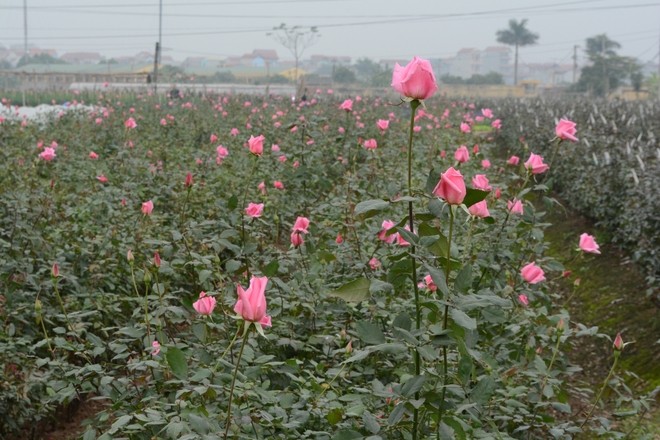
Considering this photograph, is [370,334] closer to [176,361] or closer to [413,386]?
[413,386]

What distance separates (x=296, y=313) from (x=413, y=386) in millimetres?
1148

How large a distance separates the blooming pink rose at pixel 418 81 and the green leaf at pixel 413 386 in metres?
0.56

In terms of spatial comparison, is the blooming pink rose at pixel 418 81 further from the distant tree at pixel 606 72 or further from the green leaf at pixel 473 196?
the distant tree at pixel 606 72

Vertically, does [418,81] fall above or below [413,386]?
above

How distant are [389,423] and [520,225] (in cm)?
→ 167

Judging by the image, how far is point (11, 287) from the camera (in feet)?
9.78

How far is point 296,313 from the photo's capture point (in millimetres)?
2711

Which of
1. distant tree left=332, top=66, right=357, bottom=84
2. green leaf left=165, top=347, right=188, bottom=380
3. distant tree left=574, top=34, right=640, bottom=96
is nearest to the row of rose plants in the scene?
green leaf left=165, top=347, right=188, bottom=380

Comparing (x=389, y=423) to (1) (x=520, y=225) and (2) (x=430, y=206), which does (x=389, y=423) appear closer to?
(2) (x=430, y=206)

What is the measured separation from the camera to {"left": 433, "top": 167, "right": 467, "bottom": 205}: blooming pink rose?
1497 mm

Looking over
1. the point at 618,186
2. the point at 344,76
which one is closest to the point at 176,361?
the point at 618,186

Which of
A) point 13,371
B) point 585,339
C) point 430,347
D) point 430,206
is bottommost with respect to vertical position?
point 585,339

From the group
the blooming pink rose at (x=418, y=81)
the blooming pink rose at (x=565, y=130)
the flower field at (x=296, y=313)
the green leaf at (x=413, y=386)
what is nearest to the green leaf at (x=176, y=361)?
the flower field at (x=296, y=313)

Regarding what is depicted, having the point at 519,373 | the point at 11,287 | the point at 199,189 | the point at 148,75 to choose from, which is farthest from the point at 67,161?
the point at 148,75
